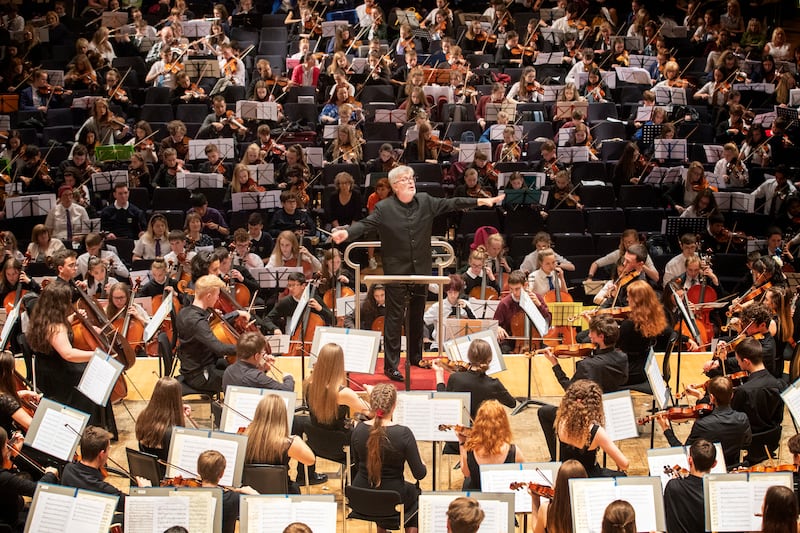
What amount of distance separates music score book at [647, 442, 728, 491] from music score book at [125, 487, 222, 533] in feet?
8.10

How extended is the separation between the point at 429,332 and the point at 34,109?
25.3 ft

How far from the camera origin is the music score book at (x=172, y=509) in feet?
17.6

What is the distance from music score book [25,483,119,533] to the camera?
17.4ft

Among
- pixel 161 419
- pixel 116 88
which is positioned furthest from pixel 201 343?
pixel 116 88

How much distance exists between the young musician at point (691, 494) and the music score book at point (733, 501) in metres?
0.19

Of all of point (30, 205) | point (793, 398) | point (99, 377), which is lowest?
point (793, 398)

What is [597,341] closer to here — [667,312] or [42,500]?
[667,312]

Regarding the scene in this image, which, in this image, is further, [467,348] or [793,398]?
[467,348]

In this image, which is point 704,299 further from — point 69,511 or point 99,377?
point 69,511

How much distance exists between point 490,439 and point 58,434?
257 cm

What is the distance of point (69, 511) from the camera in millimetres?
5312

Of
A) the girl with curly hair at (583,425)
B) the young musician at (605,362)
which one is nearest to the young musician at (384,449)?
the girl with curly hair at (583,425)

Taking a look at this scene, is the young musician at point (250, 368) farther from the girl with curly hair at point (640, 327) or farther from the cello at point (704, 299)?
the cello at point (704, 299)

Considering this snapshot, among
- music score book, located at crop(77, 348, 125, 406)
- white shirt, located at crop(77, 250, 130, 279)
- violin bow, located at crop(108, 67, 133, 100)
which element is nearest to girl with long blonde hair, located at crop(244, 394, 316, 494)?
music score book, located at crop(77, 348, 125, 406)
